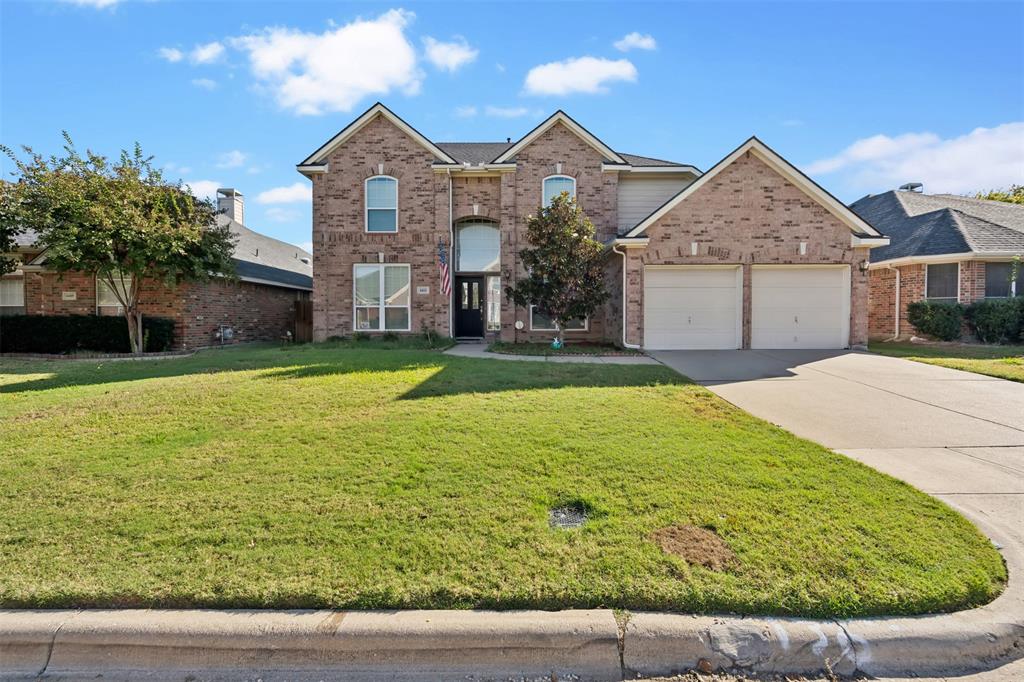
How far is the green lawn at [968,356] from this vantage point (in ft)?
33.7

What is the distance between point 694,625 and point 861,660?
2.92 ft

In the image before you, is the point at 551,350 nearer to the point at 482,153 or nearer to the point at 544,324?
the point at 544,324

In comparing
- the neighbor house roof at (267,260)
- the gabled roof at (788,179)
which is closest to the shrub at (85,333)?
the neighbor house roof at (267,260)

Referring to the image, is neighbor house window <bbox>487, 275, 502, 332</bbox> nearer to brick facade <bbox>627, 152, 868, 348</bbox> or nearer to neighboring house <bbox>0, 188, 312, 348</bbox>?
brick facade <bbox>627, 152, 868, 348</bbox>

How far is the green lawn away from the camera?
10260 millimetres

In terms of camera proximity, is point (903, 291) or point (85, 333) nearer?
point (85, 333)

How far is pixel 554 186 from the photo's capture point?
54.9 feet

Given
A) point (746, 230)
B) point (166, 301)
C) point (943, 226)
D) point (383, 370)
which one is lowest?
point (383, 370)

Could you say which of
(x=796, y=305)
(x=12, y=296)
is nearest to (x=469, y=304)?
(x=796, y=305)

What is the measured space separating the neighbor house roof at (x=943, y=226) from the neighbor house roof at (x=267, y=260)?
75.3ft

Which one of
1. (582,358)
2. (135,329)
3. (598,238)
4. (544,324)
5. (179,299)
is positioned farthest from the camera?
(544,324)

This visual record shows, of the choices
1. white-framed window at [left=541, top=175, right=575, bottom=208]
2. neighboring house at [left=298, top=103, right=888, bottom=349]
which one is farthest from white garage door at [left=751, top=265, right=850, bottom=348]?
white-framed window at [left=541, top=175, right=575, bottom=208]

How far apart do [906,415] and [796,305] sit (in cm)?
788

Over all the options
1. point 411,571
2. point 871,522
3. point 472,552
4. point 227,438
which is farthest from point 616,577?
Result: point 227,438
